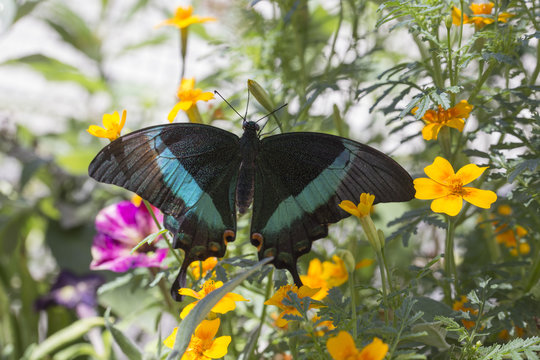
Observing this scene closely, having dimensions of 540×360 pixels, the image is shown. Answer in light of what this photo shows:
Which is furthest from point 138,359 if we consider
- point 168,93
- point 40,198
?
point 168,93

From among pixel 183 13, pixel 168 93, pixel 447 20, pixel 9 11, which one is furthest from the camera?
pixel 168 93

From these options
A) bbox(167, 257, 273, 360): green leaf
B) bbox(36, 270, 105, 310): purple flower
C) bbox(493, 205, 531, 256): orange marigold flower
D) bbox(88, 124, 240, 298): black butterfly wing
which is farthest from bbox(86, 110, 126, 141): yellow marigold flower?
bbox(36, 270, 105, 310): purple flower

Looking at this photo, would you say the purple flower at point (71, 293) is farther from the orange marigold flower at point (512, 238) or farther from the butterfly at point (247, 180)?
the orange marigold flower at point (512, 238)

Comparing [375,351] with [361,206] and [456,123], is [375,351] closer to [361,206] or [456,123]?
[361,206]

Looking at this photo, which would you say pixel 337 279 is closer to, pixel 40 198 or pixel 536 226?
pixel 536 226

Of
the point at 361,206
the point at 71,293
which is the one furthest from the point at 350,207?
the point at 71,293

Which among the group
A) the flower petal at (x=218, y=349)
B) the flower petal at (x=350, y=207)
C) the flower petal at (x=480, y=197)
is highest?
the flower petal at (x=480, y=197)

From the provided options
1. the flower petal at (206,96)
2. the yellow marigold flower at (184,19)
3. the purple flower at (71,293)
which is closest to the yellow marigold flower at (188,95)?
the flower petal at (206,96)
